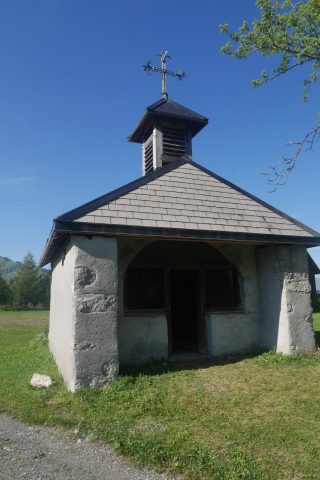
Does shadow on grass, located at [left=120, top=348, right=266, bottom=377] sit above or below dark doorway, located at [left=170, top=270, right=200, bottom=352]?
below

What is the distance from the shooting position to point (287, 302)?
26.8ft

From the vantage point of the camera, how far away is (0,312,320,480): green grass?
3.84 meters

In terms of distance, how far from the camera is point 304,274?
8.49 m

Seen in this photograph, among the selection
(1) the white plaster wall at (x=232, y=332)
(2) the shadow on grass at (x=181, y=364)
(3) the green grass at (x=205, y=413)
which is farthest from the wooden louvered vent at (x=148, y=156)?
(3) the green grass at (x=205, y=413)

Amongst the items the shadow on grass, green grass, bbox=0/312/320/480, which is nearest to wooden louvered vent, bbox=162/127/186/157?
the shadow on grass

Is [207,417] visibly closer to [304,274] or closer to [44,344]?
[304,274]

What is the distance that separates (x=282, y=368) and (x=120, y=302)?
3.69 meters

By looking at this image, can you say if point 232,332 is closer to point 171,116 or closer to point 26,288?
point 171,116

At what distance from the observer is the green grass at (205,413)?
12.6 feet

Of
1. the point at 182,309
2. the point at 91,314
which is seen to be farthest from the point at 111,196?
the point at 182,309

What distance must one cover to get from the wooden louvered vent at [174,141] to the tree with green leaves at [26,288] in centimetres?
3982

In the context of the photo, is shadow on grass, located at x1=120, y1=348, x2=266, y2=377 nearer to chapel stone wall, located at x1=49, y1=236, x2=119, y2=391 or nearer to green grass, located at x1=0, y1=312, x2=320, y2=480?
green grass, located at x1=0, y1=312, x2=320, y2=480

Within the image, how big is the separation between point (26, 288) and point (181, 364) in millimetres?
43199

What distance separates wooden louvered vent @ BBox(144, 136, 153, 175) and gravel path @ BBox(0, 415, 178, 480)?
8.53m
